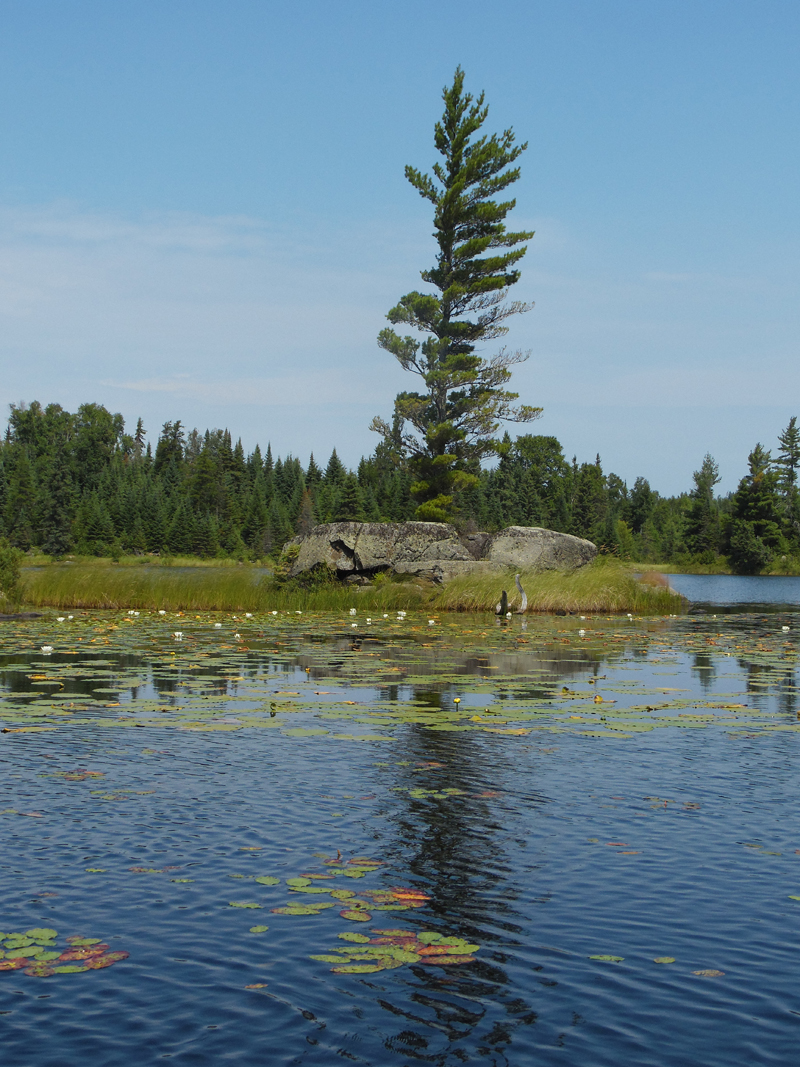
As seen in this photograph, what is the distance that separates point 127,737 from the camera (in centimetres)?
716

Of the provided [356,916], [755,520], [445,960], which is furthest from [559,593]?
[755,520]

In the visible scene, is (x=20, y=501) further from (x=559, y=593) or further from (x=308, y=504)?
(x=559, y=593)

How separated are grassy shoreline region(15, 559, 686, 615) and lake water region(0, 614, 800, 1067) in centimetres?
1365

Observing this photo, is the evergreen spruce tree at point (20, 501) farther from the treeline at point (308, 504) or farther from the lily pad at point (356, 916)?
the lily pad at point (356, 916)

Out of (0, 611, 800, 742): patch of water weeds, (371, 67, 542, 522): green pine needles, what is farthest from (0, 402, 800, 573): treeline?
(0, 611, 800, 742): patch of water weeds

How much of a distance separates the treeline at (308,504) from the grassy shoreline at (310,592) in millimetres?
36823

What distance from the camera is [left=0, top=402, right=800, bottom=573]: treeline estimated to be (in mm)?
80312

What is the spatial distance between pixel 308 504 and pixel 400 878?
8958 cm

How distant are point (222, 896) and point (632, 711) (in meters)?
5.50

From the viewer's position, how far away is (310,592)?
78.5 ft

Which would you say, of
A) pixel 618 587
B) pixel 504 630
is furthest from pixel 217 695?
pixel 618 587

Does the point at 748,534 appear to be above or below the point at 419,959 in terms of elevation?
above

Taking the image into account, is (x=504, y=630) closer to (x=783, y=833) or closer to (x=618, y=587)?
(x=618, y=587)

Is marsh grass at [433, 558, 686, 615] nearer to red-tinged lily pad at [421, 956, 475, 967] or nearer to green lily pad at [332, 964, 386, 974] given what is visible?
red-tinged lily pad at [421, 956, 475, 967]
